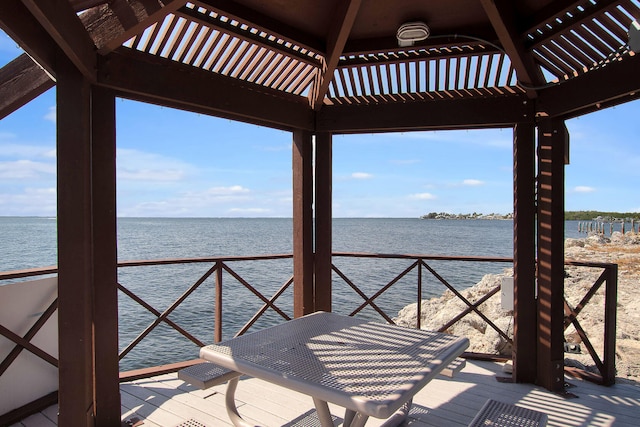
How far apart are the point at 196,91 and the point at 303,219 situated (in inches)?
54.0

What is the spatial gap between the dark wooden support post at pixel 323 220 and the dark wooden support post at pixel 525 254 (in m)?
1.51

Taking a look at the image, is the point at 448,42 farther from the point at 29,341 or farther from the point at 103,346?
the point at 29,341

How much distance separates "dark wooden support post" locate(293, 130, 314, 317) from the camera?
3578 millimetres

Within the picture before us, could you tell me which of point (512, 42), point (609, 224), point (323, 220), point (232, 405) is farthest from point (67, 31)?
point (609, 224)

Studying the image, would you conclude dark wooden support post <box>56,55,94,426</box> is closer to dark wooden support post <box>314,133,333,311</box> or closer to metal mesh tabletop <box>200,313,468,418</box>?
metal mesh tabletop <box>200,313,468,418</box>

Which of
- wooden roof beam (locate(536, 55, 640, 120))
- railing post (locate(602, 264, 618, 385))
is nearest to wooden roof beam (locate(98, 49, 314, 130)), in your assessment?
wooden roof beam (locate(536, 55, 640, 120))

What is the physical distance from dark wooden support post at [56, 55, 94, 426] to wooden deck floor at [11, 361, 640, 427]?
516 mm

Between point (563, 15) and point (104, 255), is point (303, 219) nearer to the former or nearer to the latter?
point (104, 255)

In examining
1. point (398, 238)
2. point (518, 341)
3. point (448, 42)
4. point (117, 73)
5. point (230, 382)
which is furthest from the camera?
point (398, 238)

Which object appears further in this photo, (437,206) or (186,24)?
(437,206)

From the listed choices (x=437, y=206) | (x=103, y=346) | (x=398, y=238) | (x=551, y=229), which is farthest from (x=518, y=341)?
(x=437, y=206)

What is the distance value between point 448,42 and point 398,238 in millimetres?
34428

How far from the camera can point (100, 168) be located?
2.43 meters

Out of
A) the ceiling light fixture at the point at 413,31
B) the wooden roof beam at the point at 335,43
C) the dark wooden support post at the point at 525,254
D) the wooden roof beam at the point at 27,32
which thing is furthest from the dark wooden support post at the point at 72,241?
the dark wooden support post at the point at 525,254
